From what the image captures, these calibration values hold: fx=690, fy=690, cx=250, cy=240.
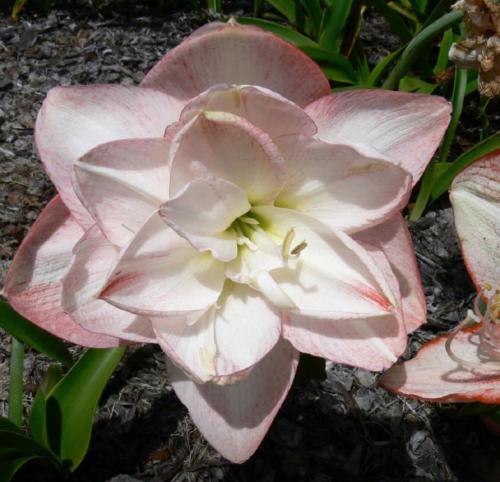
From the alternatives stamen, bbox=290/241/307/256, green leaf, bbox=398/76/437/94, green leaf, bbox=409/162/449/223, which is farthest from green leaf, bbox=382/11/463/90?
stamen, bbox=290/241/307/256

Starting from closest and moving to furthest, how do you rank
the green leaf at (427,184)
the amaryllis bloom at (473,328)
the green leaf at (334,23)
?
the amaryllis bloom at (473,328) < the green leaf at (427,184) < the green leaf at (334,23)

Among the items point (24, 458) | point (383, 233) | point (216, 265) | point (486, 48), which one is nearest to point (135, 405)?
point (24, 458)

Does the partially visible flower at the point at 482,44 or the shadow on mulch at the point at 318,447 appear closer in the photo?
the partially visible flower at the point at 482,44

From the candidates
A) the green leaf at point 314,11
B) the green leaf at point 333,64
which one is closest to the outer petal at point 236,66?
the green leaf at point 333,64

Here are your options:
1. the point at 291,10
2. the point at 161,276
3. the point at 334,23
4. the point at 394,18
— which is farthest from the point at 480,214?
the point at 291,10

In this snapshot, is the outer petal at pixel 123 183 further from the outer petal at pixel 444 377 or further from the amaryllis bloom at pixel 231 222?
the outer petal at pixel 444 377

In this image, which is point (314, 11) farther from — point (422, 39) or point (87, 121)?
point (87, 121)
